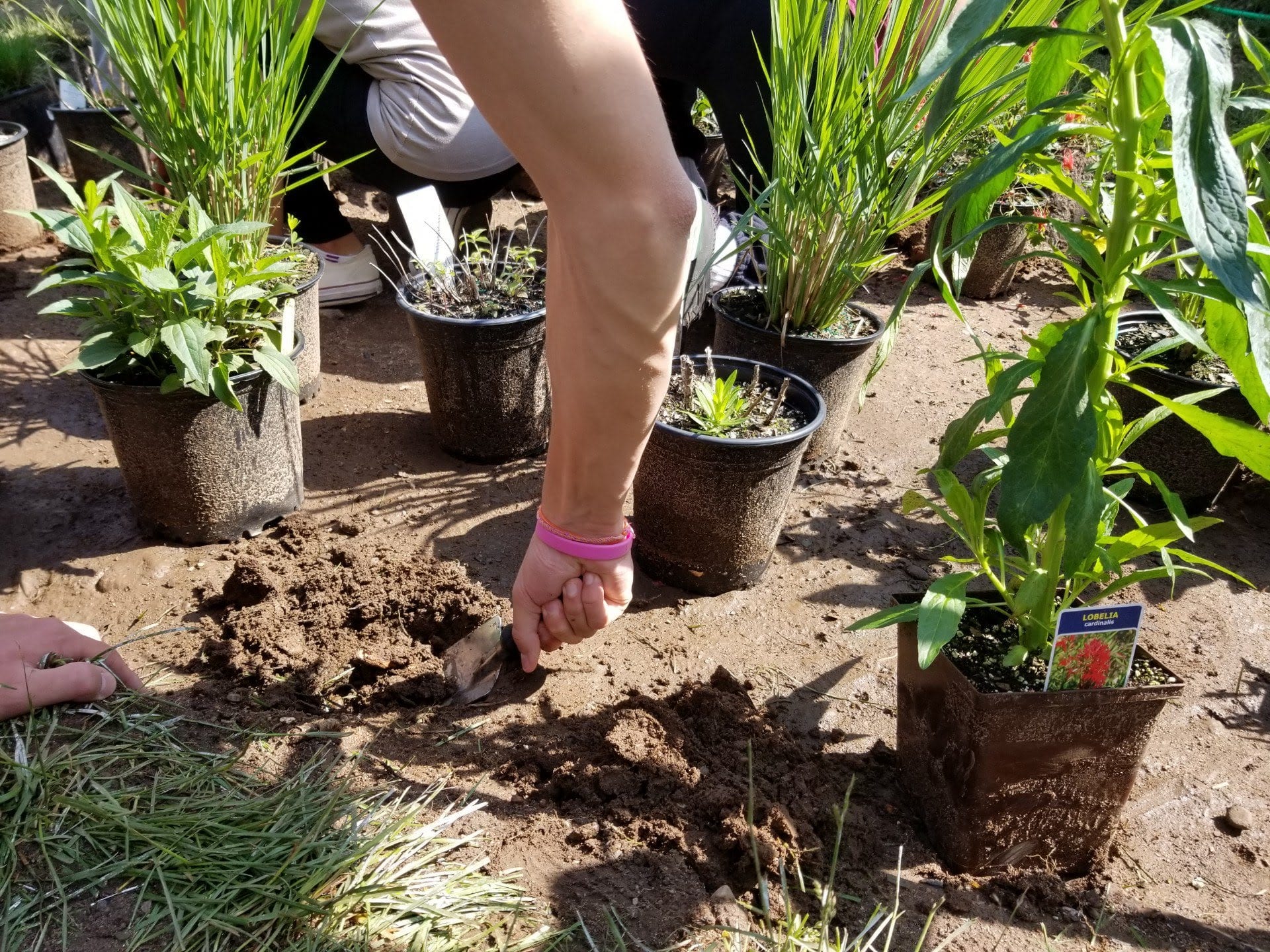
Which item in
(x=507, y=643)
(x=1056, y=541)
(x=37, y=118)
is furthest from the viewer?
(x=37, y=118)

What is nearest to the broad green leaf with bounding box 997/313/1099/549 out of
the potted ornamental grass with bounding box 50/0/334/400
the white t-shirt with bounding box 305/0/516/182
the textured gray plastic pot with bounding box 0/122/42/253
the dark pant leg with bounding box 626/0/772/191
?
the potted ornamental grass with bounding box 50/0/334/400

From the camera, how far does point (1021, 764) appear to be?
1.37 m

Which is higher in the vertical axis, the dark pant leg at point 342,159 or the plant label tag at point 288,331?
the dark pant leg at point 342,159

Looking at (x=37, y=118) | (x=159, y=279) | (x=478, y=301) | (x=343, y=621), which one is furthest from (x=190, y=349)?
(x=37, y=118)

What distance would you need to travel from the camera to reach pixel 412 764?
59.3 inches

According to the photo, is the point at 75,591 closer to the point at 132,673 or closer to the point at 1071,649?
the point at 132,673

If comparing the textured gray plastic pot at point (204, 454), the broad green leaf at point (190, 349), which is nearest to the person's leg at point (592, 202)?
the broad green leaf at point (190, 349)

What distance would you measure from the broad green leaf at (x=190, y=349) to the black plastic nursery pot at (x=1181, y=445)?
2332 millimetres

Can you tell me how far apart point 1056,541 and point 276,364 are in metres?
1.61

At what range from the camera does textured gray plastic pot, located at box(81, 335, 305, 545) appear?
78.3 inches

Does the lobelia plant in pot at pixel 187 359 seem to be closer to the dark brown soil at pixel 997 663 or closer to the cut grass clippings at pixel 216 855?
the cut grass clippings at pixel 216 855

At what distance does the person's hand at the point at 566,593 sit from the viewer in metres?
1.35

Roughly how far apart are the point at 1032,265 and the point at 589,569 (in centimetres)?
359

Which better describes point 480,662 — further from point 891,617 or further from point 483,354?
point 483,354
